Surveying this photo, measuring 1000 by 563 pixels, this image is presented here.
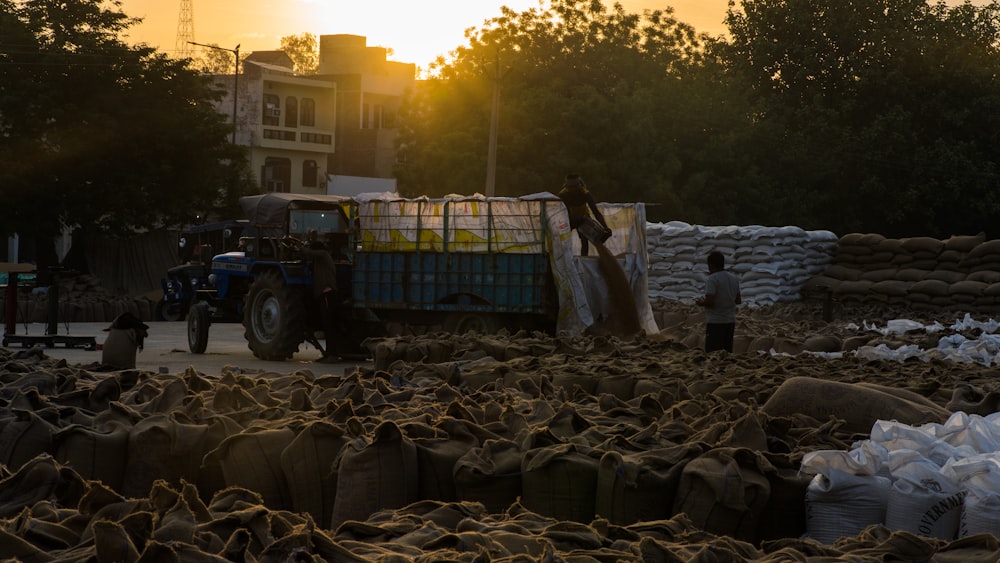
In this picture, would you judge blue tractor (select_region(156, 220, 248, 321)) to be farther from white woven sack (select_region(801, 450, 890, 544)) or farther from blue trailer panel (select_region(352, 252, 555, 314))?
white woven sack (select_region(801, 450, 890, 544))

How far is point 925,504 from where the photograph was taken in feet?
15.3

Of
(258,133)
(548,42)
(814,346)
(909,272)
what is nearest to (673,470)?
(814,346)

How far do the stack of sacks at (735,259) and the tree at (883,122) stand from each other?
13.9m

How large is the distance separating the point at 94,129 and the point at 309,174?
18.9m

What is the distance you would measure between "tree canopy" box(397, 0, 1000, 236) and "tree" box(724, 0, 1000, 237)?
0.06 m

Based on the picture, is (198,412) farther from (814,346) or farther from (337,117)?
(337,117)

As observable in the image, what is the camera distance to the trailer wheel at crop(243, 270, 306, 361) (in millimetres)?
15656

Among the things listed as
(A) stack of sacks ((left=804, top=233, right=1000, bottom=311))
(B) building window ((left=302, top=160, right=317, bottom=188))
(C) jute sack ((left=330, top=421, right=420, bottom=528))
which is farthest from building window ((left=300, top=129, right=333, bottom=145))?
(C) jute sack ((left=330, top=421, right=420, bottom=528))

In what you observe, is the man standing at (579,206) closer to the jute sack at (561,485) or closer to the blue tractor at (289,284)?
→ the blue tractor at (289,284)

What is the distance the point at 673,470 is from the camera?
494 centimetres

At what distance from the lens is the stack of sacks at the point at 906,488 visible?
15.1ft

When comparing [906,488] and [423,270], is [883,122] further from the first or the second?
[906,488]

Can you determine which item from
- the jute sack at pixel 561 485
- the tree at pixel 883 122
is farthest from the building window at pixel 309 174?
the jute sack at pixel 561 485

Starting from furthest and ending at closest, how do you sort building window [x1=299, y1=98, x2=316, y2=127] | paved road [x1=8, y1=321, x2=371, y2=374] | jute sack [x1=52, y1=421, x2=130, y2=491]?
building window [x1=299, y1=98, x2=316, y2=127] → paved road [x1=8, y1=321, x2=371, y2=374] → jute sack [x1=52, y1=421, x2=130, y2=491]
